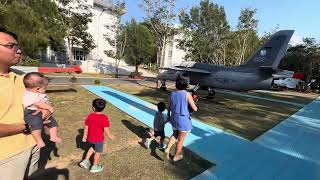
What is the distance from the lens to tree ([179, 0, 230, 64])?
4191 cm

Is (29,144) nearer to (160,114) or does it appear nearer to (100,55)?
(160,114)

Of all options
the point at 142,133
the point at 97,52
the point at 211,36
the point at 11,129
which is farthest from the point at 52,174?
the point at 97,52

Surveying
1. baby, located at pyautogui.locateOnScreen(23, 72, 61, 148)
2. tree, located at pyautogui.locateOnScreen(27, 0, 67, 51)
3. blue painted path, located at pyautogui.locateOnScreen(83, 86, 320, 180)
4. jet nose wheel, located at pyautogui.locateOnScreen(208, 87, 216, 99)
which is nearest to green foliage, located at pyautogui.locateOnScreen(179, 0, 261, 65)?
tree, located at pyautogui.locateOnScreen(27, 0, 67, 51)

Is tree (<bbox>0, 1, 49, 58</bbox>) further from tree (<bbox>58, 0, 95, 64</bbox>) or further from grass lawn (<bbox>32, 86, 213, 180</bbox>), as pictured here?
grass lawn (<bbox>32, 86, 213, 180</bbox>)

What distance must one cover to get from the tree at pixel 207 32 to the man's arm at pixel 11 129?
132ft

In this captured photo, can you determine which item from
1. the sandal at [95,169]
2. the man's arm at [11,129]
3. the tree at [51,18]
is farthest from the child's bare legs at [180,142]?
the tree at [51,18]

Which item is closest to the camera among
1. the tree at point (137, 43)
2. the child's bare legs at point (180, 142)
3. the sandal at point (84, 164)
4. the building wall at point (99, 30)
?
the sandal at point (84, 164)

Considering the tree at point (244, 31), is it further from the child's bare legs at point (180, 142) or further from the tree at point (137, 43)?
the child's bare legs at point (180, 142)

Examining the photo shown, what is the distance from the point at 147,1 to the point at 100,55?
92.2 feet

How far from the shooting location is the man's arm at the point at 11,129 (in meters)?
2.48

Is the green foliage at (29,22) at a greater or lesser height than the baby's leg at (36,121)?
greater

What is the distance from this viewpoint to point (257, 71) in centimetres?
1681

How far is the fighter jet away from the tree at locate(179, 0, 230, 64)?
23.5 metres

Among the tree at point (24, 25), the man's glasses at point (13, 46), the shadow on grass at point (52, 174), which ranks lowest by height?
the shadow on grass at point (52, 174)
